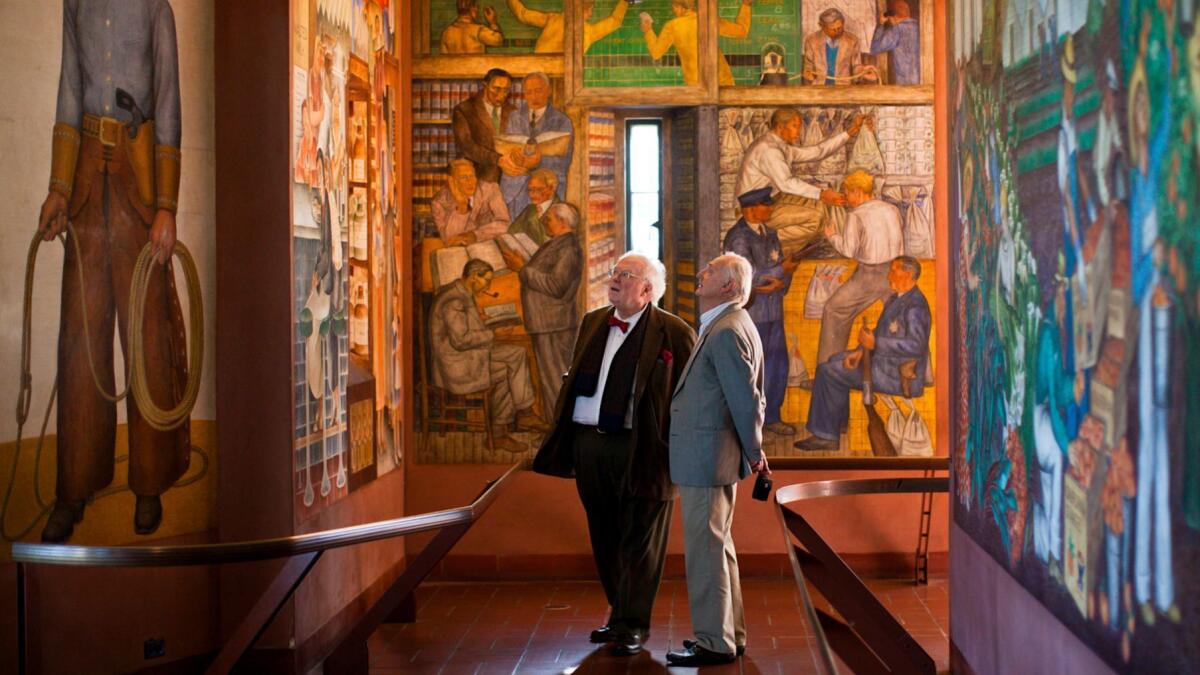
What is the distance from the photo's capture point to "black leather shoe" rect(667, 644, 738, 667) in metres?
6.36

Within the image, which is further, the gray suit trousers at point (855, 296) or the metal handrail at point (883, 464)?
the gray suit trousers at point (855, 296)

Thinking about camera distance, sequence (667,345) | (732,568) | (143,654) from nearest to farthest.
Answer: (143,654) < (732,568) < (667,345)

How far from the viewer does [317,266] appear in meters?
6.76

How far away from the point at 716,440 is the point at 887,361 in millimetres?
3283

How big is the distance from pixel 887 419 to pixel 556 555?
2.25 m

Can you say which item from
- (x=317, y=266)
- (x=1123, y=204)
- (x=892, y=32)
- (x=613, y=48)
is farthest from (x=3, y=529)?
(x=892, y=32)

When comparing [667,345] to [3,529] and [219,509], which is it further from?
[3,529]

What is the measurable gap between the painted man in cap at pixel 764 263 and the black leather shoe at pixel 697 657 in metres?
2.93

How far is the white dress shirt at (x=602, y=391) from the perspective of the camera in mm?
6781

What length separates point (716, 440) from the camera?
614 centimetres

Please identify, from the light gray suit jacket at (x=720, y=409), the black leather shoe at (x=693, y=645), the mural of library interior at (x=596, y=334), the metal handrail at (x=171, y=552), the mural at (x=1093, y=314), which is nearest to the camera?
the mural at (x=1093, y=314)

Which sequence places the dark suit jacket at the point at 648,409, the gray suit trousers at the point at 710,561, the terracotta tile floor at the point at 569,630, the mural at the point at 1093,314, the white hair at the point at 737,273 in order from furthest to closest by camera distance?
the dark suit jacket at the point at 648,409 → the terracotta tile floor at the point at 569,630 → the white hair at the point at 737,273 → the gray suit trousers at the point at 710,561 → the mural at the point at 1093,314

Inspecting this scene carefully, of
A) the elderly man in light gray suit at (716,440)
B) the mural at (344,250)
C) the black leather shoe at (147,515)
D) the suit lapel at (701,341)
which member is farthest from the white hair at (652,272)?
the black leather shoe at (147,515)

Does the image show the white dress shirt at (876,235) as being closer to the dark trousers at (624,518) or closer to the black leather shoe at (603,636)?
the dark trousers at (624,518)
